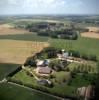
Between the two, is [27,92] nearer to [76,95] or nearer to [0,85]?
[0,85]

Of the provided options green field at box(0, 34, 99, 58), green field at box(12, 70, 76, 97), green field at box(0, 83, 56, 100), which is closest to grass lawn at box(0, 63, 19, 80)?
green field at box(12, 70, 76, 97)

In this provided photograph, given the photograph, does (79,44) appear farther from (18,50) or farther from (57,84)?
(18,50)

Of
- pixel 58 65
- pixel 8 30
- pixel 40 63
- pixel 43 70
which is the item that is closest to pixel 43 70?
pixel 43 70

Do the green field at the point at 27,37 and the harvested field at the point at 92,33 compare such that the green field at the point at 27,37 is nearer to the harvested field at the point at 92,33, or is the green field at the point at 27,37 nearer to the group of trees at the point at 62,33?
the group of trees at the point at 62,33

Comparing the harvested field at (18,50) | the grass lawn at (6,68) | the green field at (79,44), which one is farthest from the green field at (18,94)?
the green field at (79,44)

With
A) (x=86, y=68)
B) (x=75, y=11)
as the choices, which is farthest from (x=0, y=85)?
(x=75, y=11)

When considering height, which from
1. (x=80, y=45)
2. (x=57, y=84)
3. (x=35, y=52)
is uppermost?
(x=80, y=45)

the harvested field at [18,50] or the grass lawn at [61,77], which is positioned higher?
the harvested field at [18,50]
